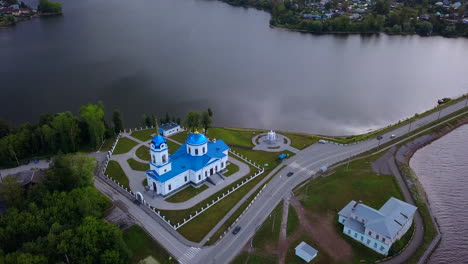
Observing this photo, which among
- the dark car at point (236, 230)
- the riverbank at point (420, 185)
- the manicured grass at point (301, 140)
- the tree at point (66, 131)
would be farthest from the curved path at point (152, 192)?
the riverbank at point (420, 185)

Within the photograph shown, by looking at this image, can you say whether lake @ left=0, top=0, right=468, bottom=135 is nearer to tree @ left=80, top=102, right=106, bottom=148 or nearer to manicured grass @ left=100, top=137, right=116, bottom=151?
manicured grass @ left=100, top=137, right=116, bottom=151

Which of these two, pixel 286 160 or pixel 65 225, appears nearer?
pixel 65 225

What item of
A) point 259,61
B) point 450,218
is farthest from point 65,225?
point 259,61

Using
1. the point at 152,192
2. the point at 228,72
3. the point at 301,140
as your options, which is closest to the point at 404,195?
the point at 301,140

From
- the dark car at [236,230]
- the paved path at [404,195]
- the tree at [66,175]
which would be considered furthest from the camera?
the tree at [66,175]

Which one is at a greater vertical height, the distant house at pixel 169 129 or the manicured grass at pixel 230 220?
the distant house at pixel 169 129

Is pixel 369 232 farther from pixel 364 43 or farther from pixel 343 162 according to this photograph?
pixel 364 43

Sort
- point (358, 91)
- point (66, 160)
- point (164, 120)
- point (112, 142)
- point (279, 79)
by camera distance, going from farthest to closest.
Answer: point (279, 79), point (358, 91), point (164, 120), point (112, 142), point (66, 160)

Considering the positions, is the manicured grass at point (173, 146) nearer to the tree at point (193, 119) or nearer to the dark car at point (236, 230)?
the tree at point (193, 119)
